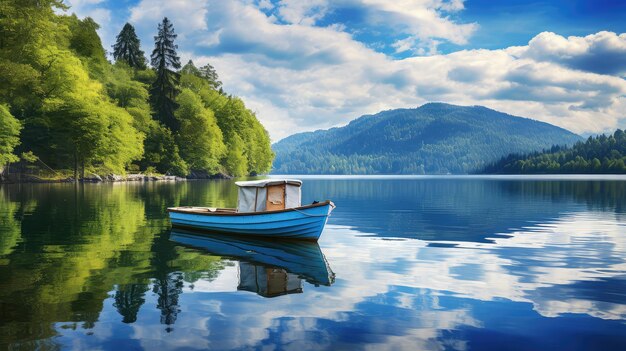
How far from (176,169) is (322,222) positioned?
83.7 m

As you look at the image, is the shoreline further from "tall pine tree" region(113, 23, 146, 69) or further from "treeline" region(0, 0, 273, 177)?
"tall pine tree" region(113, 23, 146, 69)

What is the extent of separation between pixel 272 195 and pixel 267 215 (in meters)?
2.16

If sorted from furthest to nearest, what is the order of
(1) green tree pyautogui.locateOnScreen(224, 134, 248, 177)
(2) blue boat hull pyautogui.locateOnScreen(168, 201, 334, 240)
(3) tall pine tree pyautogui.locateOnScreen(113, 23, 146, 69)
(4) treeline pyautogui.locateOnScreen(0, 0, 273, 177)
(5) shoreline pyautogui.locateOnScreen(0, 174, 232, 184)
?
(3) tall pine tree pyautogui.locateOnScreen(113, 23, 146, 69) < (1) green tree pyautogui.locateOnScreen(224, 134, 248, 177) < (5) shoreline pyautogui.locateOnScreen(0, 174, 232, 184) < (4) treeline pyautogui.locateOnScreen(0, 0, 273, 177) < (2) blue boat hull pyautogui.locateOnScreen(168, 201, 334, 240)

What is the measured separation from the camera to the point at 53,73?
214ft

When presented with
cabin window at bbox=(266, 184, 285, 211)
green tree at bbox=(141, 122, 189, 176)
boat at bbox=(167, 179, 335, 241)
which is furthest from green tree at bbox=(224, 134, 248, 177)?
cabin window at bbox=(266, 184, 285, 211)

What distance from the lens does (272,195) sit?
24.4m

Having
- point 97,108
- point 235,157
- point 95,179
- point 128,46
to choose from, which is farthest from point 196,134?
point 128,46

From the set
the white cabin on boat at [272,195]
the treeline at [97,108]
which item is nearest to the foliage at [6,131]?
the treeline at [97,108]

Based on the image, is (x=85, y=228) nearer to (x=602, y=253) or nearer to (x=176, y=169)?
(x=602, y=253)

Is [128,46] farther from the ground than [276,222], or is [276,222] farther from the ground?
[128,46]

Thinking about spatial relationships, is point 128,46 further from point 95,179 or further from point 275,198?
point 275,198

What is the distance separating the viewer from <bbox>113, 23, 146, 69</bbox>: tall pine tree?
419 feet

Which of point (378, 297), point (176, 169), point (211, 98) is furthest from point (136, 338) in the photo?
point (211, 98)

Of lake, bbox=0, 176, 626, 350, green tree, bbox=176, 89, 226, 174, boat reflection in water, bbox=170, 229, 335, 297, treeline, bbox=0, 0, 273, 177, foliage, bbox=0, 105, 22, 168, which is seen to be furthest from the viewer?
green tree, bbox=176, 89, 226, 174
